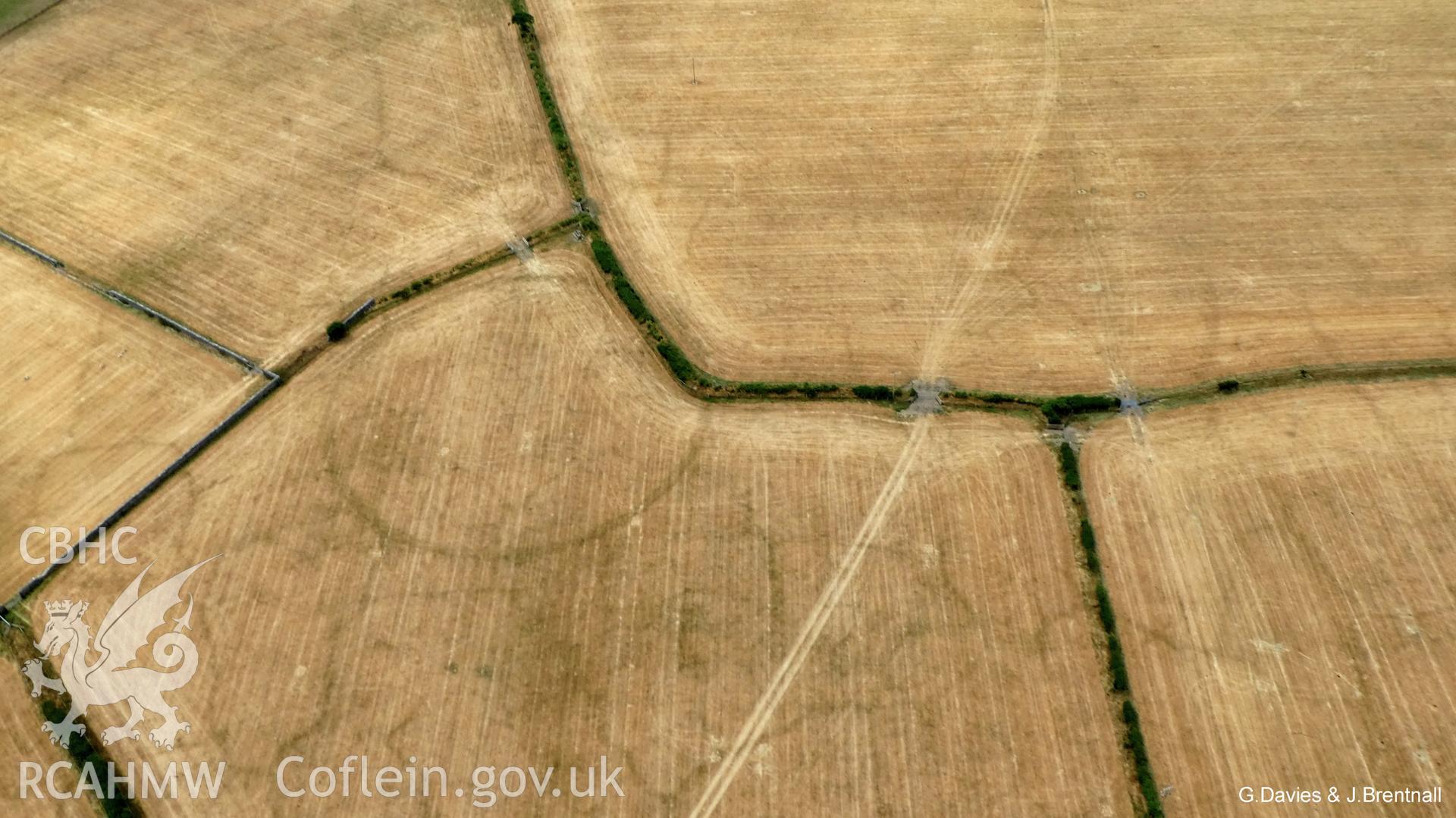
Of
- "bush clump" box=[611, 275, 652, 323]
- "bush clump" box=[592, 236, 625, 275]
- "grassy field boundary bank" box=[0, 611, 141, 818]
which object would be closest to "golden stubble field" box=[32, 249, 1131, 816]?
"grassy field boundary bank" box=[0, 611, 141, 818]

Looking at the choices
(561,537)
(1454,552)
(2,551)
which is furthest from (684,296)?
(1454,552)

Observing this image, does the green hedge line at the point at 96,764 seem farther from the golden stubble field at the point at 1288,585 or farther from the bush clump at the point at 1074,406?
the bush clump at the point at 1074,406

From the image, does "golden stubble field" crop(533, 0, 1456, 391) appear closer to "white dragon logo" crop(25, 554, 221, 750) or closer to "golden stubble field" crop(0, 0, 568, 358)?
"golden stubble field" crop(0, 0, 568, 358)

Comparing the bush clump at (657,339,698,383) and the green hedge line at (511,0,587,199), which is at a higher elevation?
the green hedge line at (511,0,587,199)

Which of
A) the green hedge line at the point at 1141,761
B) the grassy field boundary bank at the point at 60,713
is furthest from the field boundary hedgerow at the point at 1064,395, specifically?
the grassy field boundary bank at the point at 60,713

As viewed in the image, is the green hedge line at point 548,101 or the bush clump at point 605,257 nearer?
the bush clump at point 605,257
